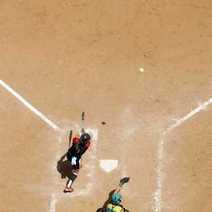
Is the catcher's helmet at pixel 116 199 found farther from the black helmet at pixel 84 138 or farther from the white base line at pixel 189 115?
the white base line at pixel 189 115

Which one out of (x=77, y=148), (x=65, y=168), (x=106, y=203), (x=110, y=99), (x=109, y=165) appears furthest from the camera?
(x=110, y=99)

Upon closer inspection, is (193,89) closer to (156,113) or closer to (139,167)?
(156,113)

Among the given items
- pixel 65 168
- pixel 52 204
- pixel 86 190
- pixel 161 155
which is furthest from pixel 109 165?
pixel 52 204

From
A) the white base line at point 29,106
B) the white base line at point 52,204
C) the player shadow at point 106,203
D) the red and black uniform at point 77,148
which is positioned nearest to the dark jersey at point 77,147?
the red and black uniform at point 77,148

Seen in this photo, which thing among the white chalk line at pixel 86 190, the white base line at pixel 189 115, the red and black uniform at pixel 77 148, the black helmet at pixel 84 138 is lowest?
the white chalk line at pixel 86 190

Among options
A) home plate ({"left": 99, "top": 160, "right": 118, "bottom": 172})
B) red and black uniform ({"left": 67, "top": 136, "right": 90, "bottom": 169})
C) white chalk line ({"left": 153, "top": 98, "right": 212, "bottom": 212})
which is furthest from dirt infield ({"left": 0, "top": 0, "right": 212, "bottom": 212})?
red and black uniform ({"left": 67, "top": 136, "right": 90, "bottom": 169})

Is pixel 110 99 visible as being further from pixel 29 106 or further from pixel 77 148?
pixel 29 106

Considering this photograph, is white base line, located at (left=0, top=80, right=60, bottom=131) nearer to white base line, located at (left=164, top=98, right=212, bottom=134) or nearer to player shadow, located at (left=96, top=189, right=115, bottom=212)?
player shadow, located at (left=96, top=189, right=115, bottom=212)
